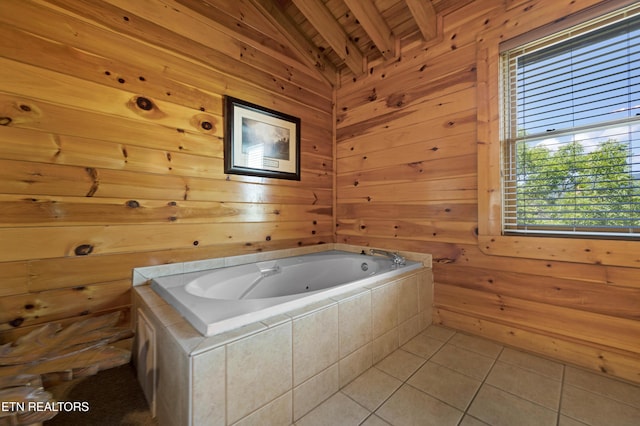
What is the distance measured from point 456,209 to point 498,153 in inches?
18.5

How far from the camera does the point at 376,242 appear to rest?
2.48 meters

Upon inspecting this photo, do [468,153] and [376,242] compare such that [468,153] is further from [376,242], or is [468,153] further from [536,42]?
[376,242]

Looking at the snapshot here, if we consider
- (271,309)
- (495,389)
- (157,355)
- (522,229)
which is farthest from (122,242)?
(522,229)

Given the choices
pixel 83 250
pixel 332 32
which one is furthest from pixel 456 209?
pixel 83 250

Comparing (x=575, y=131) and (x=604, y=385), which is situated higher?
(x=575, y=131)

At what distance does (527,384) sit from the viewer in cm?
137

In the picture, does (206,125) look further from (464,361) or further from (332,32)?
(464,361)

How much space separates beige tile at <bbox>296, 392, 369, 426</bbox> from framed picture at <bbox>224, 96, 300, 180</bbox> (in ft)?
5.36

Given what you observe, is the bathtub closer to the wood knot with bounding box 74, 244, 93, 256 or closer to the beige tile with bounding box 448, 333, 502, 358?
the wood knot with bounding box 74, 244, 93, 256

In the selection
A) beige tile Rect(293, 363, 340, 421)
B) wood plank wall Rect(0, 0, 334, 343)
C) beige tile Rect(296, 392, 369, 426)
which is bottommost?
beige tile Rect(296, 392, 369, 426)

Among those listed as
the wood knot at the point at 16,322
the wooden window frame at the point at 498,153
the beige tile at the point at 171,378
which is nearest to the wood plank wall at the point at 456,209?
the wooden window frame at the point at 498,153

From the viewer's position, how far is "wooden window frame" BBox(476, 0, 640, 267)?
1494 mm

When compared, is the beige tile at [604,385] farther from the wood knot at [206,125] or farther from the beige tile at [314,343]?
the wood knot at [206,125]

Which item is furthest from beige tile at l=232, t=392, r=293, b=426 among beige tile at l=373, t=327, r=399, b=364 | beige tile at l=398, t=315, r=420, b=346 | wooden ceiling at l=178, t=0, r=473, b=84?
wooden ceiling at l=178, t=0, r=473, b=84
